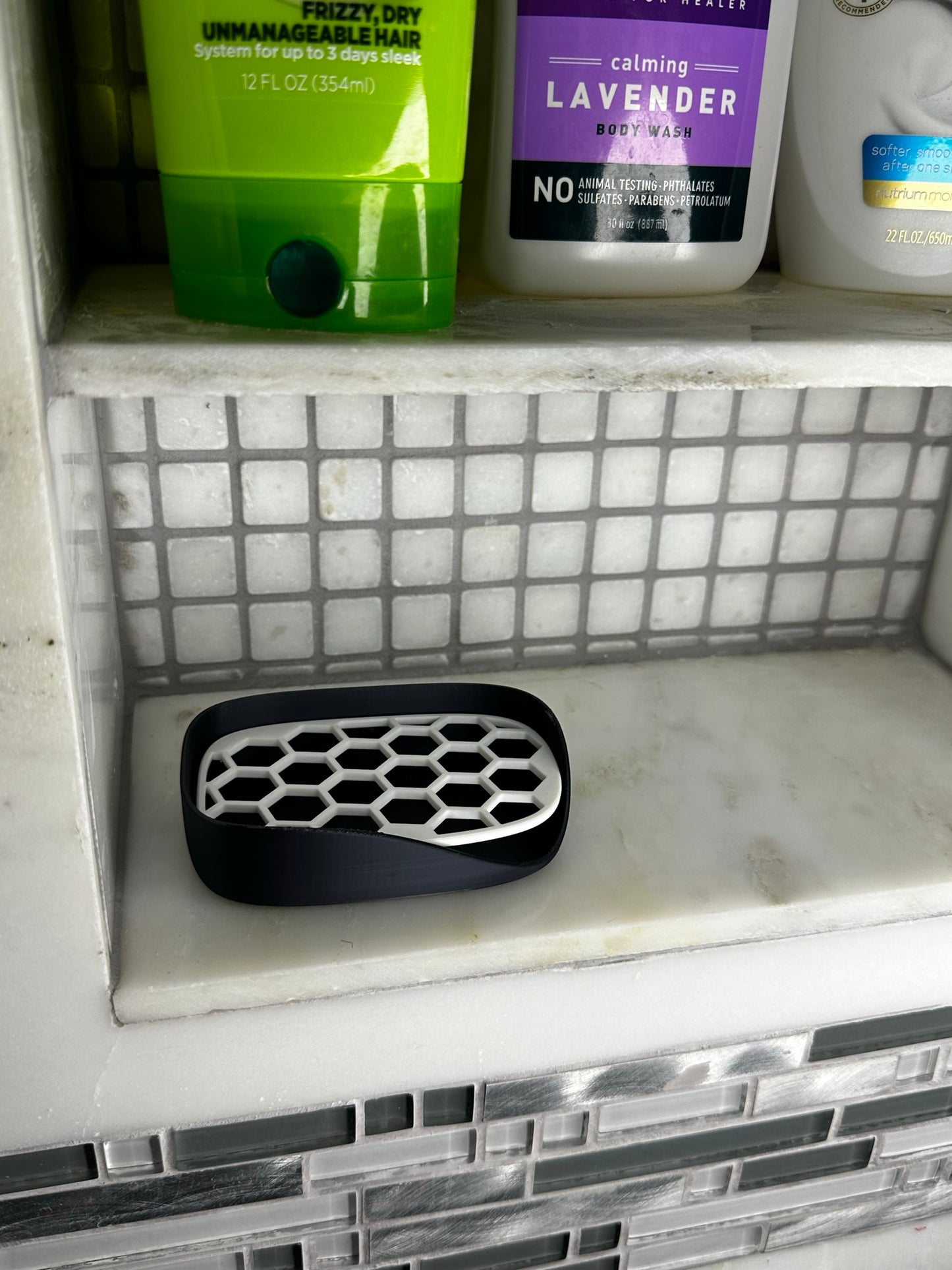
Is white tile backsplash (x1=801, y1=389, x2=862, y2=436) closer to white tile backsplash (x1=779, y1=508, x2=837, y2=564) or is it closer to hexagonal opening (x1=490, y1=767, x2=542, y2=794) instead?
white tile backsplash (x1=779, y1=508, x2=837, y2=564)

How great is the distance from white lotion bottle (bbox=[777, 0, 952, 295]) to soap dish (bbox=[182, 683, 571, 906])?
252 millimetres

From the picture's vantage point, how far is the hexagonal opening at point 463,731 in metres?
0.53

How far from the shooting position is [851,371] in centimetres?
37

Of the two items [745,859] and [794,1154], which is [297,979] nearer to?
[745,859]

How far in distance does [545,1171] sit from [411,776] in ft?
0.85

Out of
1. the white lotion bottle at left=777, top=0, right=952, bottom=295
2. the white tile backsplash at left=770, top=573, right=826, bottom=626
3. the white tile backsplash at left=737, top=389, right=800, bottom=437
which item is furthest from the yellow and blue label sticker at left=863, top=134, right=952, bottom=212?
the white tile backsplash at left=770, top=573, right=826, bottom=626

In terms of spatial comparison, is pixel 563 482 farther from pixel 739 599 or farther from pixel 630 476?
pixel 739 599

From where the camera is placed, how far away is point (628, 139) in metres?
0.39

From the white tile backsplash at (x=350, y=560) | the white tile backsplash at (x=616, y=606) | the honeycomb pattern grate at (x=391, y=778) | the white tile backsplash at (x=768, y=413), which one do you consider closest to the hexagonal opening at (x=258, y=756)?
the honeycomb pattern grate at (x=391, y=778)

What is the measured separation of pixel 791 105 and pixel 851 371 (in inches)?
6.6

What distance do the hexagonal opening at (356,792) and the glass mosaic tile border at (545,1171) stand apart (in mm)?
160

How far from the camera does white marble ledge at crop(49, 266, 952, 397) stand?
32cm

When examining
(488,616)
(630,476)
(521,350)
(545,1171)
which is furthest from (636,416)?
(545,1171)

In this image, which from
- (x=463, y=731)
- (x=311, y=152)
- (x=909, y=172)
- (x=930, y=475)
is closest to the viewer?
(x=311, y=152)
